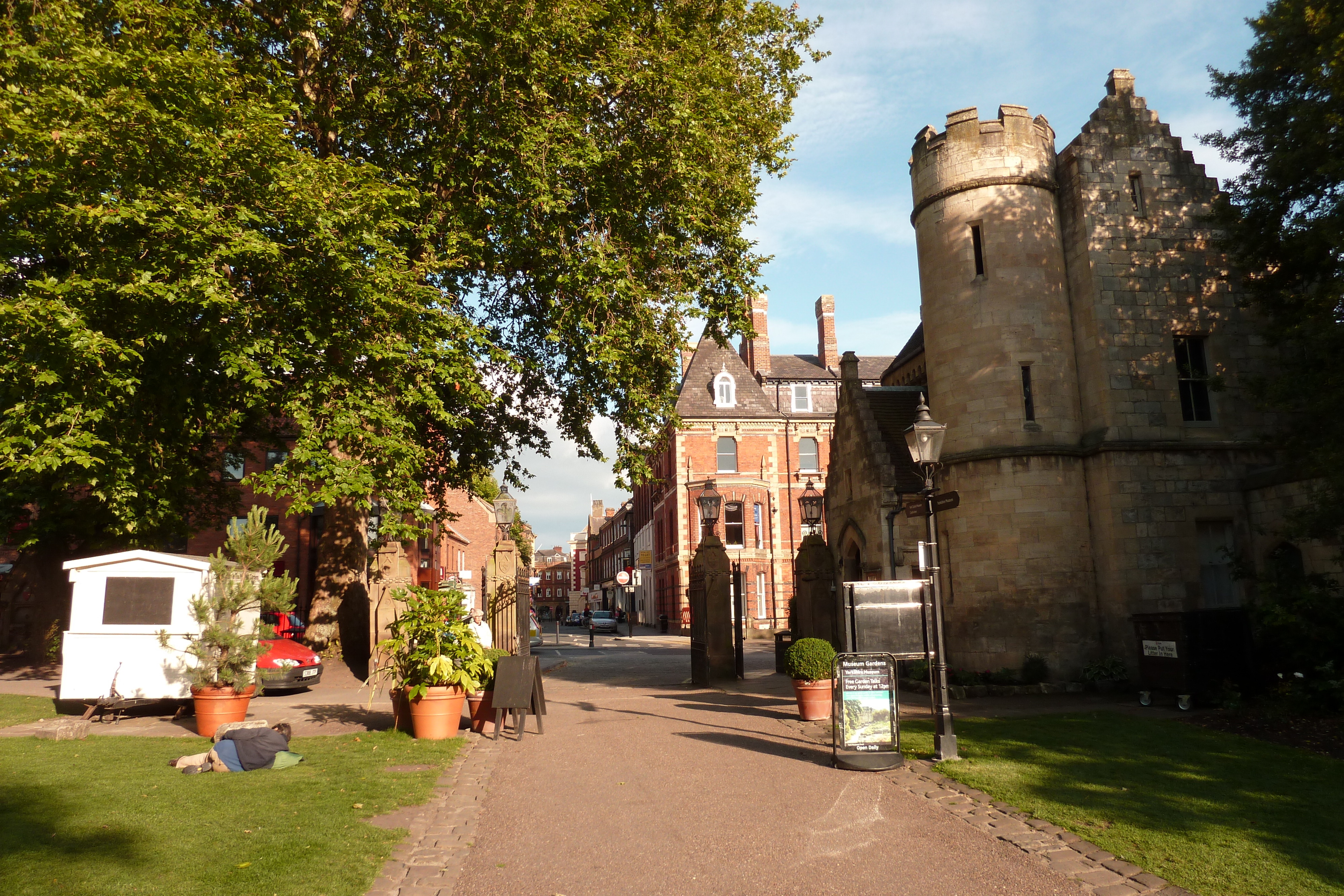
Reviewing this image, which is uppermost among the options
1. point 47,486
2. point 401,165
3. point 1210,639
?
point 401,165

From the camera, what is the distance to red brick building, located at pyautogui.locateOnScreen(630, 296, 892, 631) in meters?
46.7

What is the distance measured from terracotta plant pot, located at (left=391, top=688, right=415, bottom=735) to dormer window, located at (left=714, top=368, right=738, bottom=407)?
122ft

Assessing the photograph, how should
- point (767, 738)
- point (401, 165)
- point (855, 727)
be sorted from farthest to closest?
point (401, 165)
point (767, 738)
point (855, 727)

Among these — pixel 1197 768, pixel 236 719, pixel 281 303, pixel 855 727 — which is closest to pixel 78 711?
pixel 236 719

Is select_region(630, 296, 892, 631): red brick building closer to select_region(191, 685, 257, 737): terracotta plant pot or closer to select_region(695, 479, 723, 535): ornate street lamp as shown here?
select_region(695, 479, 723, 535): ornate street lamp

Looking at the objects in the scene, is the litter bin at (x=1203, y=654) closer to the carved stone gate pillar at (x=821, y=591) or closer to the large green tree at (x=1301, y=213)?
the large green tree at (x=1301, y=213)

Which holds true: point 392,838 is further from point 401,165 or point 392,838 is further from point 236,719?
point 401,165

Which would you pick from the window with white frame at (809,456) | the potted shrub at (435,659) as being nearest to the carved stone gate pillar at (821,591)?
the potted shrub at (435,659)

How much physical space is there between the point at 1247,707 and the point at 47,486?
75.7ft

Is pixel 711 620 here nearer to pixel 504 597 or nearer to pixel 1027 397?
pixel 504 597

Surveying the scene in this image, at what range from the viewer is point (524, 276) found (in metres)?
18.6

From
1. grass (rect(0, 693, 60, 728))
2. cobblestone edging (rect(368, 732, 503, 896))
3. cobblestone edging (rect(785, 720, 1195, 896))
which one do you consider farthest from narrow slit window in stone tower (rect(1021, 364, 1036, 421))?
grass (rect(0, 693, 60, 728))

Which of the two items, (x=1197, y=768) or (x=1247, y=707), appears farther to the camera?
(x=1247, y=707)

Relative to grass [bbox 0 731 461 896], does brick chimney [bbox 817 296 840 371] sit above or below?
above
